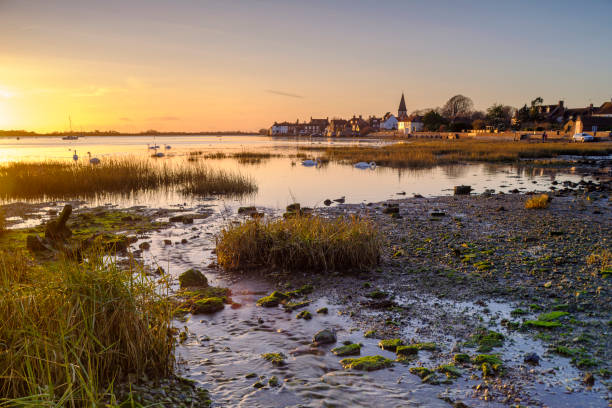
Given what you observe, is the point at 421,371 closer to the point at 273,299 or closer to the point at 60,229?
the point at 273,299

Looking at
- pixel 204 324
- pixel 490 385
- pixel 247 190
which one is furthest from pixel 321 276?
pixel 247 190

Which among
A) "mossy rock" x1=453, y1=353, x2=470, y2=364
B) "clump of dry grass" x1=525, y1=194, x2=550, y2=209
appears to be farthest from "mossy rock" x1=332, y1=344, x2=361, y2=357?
"clump of dry grass" x1=525, y1=194, x2=550, y2=209

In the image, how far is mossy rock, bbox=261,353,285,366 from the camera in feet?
22.0

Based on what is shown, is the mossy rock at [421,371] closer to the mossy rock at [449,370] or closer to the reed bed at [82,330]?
the mossy rock at [449,370]

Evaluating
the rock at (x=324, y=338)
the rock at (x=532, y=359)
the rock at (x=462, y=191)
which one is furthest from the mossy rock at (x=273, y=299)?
the rock at (x=462, y=191)

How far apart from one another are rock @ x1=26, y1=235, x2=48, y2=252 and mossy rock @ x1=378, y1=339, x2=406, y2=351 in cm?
1152

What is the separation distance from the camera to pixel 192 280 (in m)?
10.2

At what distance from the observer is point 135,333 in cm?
564

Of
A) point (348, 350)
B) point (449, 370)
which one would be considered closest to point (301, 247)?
point (348, 350)

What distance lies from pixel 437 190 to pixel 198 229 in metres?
19.4

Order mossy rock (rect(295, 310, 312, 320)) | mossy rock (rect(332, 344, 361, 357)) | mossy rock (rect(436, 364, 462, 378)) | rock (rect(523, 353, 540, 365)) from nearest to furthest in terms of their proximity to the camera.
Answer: mossy rock (rect(436, 364, 462, 378)), rock (rect(523, 353, 540, 365)), mossy rock (rect(332, 344, 361, 357)), mossy rock (rect(295, 310, 312, 320))

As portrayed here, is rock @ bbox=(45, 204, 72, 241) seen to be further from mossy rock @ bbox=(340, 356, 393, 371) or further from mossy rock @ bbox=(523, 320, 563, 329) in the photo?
mossy rock @ bbox=(523, 320, 563, 329)

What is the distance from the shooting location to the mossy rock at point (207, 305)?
28.7 ft

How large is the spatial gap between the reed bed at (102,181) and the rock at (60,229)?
511 inches
